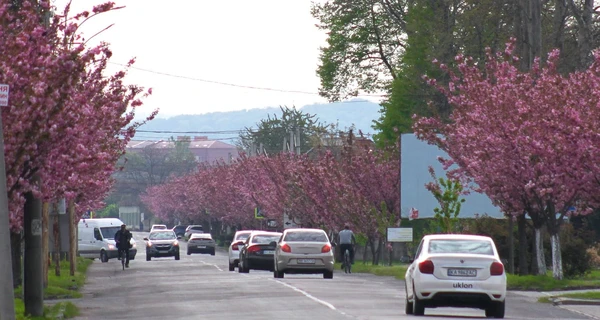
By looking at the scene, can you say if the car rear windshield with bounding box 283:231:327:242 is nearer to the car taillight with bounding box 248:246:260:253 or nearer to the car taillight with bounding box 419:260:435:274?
the car taillight with bounding box 248:246:260:253

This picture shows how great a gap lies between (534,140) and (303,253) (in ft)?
28.7

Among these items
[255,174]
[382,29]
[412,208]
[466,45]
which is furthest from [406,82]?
[255,174]

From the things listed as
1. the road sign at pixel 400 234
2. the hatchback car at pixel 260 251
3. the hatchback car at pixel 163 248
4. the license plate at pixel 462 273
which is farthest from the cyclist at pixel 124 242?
the license plate at pixel 462 273

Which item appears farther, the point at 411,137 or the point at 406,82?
the point at 406,82

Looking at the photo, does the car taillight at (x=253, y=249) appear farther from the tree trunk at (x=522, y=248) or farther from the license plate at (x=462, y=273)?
the license plate at (x=462, y=273)

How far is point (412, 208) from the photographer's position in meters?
49.5

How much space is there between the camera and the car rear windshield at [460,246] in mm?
22047

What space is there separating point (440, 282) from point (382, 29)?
48.1 meters

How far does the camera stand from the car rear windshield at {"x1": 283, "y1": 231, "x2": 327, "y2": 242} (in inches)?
A: 1506

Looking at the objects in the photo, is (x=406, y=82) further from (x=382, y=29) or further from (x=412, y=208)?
(x=412, y=208)

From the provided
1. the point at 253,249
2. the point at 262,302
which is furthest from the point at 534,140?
the point at 253,249

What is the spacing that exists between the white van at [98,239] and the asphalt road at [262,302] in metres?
28.5

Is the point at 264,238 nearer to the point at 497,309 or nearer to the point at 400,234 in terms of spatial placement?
the point at 400,234

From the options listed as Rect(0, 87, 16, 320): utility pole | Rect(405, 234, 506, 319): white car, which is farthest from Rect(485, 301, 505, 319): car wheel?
Rect(0, 87, 16, 320): utility pole
